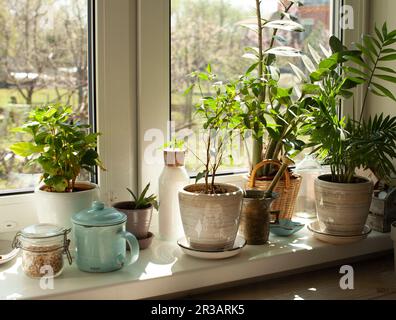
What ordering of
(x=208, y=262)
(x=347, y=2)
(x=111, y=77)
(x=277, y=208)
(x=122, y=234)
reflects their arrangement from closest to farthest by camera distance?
(x=122, y=234)
(x=208, y=262)
(x=111, y=77)
(x=277, y=208)
(x=347, y=2)

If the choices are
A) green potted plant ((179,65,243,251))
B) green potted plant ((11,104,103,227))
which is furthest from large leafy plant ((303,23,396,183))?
green potted plant ((11,104,103,227))

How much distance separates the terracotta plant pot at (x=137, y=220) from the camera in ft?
4.66

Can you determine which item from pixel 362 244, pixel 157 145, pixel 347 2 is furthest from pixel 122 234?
pixel 347 2

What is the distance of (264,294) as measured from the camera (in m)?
→ 1.47

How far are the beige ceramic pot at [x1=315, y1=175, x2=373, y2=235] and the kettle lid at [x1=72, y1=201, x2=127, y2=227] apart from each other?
1.80 ft

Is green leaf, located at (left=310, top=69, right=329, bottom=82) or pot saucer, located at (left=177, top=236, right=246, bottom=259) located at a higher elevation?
green leaf, located at (left=310, top=69, right=329, bottom=82)

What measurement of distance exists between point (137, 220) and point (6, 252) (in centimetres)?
32

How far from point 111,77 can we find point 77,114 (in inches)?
5.2

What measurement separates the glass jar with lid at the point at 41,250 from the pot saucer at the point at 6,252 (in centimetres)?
8

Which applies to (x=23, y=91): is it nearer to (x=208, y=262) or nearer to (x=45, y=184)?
(x=45, y=184)

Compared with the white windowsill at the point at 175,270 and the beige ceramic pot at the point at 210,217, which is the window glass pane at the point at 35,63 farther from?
the beige ceramic pot at the point at 210,217

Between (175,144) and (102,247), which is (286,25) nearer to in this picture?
(175,144)

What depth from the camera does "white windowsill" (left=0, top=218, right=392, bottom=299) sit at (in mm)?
1231

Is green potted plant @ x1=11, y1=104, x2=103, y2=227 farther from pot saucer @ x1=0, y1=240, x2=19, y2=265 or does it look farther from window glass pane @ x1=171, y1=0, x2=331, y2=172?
window glass pane @ x1=171, y1=0, x2=331, y2=172
